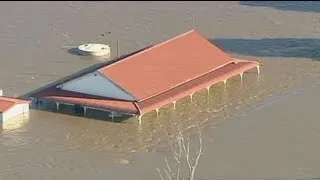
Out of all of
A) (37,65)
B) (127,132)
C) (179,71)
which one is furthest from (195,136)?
(37,65)

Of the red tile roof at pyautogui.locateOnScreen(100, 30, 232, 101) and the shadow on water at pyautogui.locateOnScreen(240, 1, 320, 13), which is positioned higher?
the red tile roof at pyautogui.locateOnScreen(100, 30, 232, 101)

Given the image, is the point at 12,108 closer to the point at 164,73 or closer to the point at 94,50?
the point at 164,73

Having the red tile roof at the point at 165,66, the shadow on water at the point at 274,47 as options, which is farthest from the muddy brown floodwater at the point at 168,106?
the red tile roof at the point at 165,66

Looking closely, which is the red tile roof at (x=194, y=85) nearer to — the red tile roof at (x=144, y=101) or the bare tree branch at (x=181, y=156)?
the red tile roof at (x=144, y=101)

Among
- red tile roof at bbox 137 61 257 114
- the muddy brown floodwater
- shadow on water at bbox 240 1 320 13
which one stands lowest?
the muddy brown floodwater

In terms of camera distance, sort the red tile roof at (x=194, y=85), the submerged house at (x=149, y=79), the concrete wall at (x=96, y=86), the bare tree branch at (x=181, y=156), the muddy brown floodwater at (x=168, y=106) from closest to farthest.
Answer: the bare tree branch at (x=181, y=156) < the muddy brown floodwater at (x=168, y=106) < the red tile roof at (x=194, y=85) < the submerged house at (x=149, y=79) < the concrete wall at (x=96, y=86)

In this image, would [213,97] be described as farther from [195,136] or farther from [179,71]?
[195,136]

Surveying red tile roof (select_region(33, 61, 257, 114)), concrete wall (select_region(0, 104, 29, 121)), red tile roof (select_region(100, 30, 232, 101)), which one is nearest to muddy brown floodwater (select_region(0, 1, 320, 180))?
concrete wall (select_region(0, 104, 29, 121))

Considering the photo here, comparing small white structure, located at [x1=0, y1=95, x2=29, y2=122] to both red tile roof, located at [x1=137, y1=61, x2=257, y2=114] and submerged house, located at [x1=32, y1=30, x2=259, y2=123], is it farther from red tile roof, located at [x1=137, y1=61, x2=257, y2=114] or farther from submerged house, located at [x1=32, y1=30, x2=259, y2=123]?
red tile roof, located at [x1=137, y1=61, x2=257, y2=114]

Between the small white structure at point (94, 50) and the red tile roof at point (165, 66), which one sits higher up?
the red tile roof at point (165, 66)
